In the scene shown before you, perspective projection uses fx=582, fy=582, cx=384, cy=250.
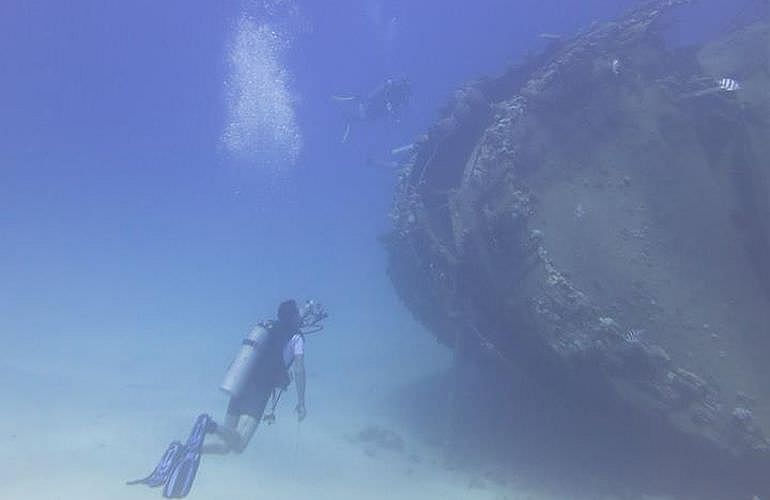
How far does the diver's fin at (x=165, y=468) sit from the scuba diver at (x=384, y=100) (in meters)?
13.1

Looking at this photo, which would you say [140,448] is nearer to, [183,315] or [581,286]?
[581,286]

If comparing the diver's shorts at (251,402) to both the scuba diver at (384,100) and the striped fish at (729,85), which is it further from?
the scuba diver at (384,100)

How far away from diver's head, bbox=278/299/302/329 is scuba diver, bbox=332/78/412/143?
36.1ft

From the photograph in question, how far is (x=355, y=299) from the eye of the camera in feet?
145

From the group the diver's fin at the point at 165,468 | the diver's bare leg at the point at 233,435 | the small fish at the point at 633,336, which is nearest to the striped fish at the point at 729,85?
the small fish at the point at 633,336

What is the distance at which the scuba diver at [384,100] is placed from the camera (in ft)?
61.2

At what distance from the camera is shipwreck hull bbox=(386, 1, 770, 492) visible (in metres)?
8.57

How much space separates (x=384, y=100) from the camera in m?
19.1

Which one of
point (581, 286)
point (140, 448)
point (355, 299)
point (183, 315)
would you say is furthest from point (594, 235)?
point (355, 299)

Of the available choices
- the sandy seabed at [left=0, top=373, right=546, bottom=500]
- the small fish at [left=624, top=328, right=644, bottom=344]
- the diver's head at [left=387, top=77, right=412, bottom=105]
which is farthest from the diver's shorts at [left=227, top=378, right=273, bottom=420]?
the diver's head at [left=387, top=77, right=412, bottom=105]

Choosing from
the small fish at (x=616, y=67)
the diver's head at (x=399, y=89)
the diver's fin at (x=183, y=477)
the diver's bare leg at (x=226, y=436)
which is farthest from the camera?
the diver's head at (x=399, y=89)

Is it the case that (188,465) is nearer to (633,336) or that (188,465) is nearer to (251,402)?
(251,402)

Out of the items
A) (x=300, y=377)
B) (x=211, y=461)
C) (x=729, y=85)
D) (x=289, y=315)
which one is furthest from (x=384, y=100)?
(x=211, y=461)

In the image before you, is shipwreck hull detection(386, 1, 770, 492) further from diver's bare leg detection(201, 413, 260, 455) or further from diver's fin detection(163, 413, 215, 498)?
diver's fin detection(163, 413, 215, 498)
